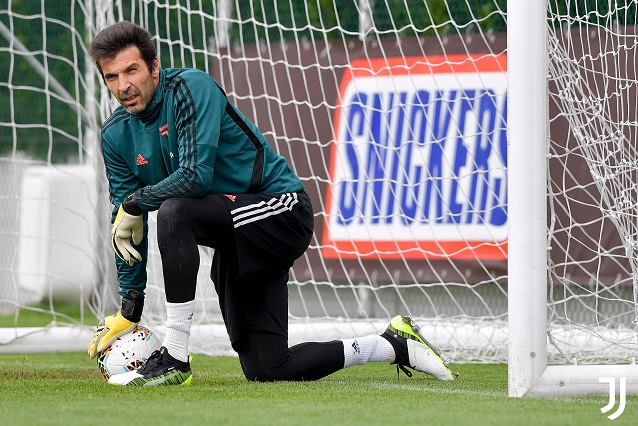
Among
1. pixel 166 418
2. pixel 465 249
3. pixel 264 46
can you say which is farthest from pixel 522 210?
pixel 264 46

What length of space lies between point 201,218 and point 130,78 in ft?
1.92

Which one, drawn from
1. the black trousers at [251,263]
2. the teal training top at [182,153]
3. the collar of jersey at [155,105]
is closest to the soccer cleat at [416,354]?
the black trousers at [251,263]

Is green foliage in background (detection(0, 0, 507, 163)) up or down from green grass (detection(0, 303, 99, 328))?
up

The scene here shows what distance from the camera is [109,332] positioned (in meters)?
4.28

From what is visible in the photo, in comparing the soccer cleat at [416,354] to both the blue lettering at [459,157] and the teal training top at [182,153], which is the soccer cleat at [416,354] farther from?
the blue lettering at [459,157]

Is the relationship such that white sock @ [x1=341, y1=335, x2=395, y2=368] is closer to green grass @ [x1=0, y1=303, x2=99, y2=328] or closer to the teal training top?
the teal training top

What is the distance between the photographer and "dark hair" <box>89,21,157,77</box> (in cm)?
403

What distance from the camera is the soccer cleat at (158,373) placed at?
4004mm

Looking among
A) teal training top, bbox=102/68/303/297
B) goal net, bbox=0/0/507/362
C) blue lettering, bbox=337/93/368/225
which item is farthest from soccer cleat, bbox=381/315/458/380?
blue lettering, bbox=337/93/368/225

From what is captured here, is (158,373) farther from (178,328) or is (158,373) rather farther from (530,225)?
(530,225)

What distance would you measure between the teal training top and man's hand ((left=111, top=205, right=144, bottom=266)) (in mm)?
43

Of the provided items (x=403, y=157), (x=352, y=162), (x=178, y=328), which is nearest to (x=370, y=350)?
(x=178, y=328)

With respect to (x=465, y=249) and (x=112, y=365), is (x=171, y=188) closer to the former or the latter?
(x=112, y=365)

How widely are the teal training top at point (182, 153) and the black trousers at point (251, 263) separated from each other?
0.09m
